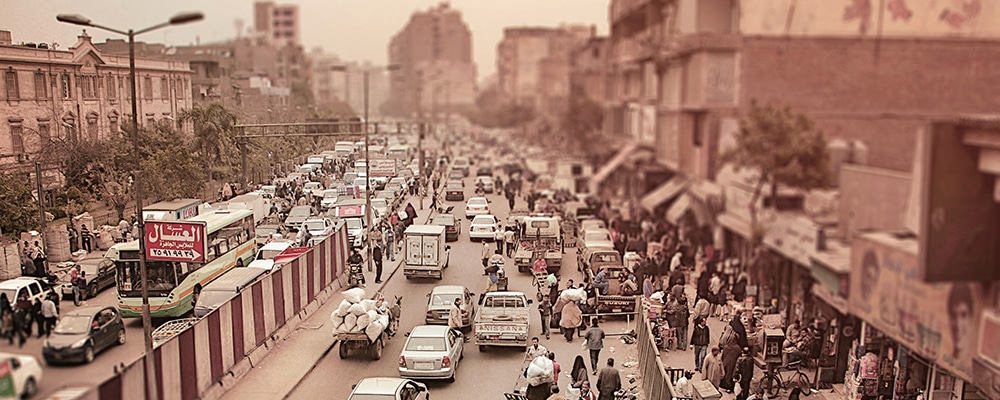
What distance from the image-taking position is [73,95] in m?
24.2

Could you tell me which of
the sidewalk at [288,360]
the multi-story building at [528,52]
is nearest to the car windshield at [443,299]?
the sidewalk at [288,360]

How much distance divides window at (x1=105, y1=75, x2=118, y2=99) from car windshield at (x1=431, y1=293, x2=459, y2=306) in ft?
38.8

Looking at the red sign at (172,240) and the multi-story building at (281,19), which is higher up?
the multi-story building at (281,19)

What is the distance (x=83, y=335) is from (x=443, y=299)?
29.1 ft

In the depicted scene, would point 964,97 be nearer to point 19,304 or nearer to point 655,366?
point 655,366

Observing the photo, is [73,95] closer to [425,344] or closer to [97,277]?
[97,277]

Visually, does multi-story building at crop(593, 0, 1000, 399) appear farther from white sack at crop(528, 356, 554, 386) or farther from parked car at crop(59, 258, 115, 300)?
parked car at crop(59, 258, 115, 300)

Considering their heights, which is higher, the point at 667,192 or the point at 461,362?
the point at 667,192

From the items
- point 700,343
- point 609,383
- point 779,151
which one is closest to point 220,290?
point 609,383

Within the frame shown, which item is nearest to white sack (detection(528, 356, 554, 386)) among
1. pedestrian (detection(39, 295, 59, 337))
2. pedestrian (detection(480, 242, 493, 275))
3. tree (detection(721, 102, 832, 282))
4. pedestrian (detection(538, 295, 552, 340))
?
pedestrian (detection(538, 295, 552, 340))

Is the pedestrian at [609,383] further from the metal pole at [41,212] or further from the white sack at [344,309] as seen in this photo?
the metal pole at [41,212]

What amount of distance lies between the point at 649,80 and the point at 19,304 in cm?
3114

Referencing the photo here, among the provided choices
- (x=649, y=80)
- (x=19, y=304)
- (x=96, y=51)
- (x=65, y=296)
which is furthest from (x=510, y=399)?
(x=649, y=80)

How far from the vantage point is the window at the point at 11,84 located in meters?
21.6
